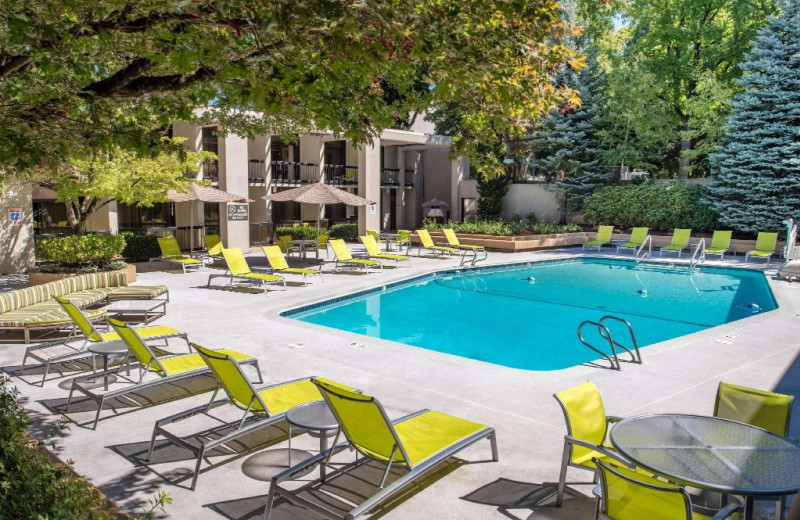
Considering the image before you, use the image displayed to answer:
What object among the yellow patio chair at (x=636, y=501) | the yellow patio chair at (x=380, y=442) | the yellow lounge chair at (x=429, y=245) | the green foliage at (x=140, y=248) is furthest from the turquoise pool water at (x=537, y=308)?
the green foliage at (x=140, y=248)

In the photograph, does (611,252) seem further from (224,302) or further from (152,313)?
(152,313)

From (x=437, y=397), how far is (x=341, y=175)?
26.1 meters

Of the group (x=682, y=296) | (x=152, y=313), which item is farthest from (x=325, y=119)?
(x=682, y=296)

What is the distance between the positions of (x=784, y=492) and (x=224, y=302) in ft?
37.5

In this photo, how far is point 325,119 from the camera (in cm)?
556

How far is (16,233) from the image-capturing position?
1720 centimetres

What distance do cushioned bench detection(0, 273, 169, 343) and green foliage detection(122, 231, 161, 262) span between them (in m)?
8.64

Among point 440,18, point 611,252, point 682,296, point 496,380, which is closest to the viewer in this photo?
point 440,18

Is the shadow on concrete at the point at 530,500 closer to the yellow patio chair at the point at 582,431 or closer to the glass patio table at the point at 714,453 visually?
the yellow patio chair at the point at 582,431

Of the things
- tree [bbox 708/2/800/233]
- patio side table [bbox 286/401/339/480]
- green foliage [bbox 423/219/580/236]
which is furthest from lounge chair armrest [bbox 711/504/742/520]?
tree [bbox 708/2/800/233]

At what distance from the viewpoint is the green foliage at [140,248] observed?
20000 mm

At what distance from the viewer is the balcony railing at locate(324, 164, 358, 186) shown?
100 feet

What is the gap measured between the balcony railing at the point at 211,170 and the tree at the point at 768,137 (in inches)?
846

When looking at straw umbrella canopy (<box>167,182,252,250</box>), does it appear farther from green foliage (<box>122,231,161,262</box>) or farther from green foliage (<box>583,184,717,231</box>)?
green foliage (<box>583,184,717,231</box>)
